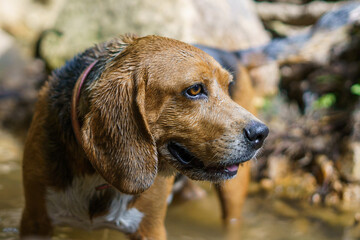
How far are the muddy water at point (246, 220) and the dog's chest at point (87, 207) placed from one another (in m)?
0.56

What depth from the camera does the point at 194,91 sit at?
265cm

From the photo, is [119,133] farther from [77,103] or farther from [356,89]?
[356,89]

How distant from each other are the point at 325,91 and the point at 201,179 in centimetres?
423

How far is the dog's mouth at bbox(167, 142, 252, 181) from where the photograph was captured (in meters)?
2.73

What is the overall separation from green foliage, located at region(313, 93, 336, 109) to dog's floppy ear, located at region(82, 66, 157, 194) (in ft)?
13.6

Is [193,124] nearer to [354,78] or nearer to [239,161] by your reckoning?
[239,161]

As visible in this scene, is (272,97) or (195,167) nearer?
(195,167)

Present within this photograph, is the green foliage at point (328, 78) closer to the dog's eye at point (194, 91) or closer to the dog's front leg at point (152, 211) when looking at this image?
the dog's front leg at point (152, 211)

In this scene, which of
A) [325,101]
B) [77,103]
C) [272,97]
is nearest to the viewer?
[77,103]

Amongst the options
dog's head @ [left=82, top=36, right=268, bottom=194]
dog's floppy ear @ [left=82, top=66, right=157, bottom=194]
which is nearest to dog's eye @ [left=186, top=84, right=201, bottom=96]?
dog's head @ [left=82, top=36, right=268, bottom=194]

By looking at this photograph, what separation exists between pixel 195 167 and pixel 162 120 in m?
0.40

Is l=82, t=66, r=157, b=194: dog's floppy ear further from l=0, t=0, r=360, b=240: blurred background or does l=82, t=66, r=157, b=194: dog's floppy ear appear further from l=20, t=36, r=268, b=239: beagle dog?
l=0, t=0, r=360, b=240: blurred background

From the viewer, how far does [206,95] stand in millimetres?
2691

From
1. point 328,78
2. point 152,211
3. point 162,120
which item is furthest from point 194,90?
point 328,78
